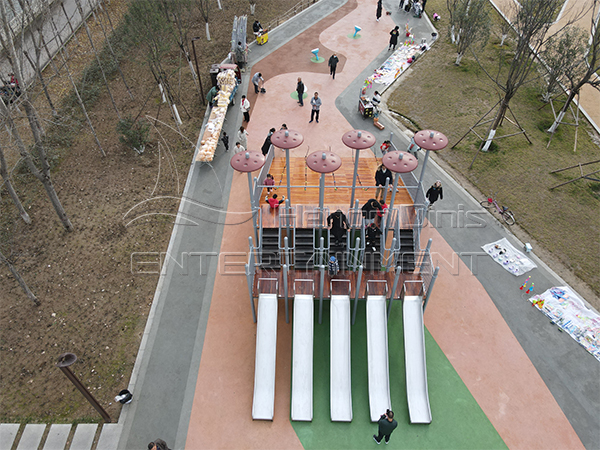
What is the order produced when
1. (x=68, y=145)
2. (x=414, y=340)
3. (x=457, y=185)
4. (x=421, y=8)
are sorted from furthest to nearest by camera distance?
(x=421, y=8) < (x=68, y=145) < (x=457, y=185) < (x=414, y=340)

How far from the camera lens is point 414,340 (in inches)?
523

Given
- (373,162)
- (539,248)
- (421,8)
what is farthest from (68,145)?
(421,8)

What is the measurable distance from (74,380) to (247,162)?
7.95 m

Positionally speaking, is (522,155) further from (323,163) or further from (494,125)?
(323,163)

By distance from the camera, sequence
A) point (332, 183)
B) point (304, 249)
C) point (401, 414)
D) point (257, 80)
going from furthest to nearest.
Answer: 1. point (257, 80)
2. point (332, 183)
3. point (304, 249)
4. point (401, 414)

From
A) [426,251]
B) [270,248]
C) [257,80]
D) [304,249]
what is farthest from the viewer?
[257,80]

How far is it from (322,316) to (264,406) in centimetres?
367

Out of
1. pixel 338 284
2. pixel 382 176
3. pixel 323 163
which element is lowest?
pixel 338 284

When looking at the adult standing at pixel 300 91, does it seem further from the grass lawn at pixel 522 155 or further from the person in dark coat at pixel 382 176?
the person in dark coat at pixel 382 176

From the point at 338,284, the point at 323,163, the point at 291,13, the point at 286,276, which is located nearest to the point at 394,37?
the point at 291,13

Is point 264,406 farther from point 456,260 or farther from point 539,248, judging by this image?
point 539,248

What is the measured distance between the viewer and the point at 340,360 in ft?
42.7

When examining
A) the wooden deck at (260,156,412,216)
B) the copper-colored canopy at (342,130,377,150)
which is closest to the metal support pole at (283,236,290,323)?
the wooden deck at (260,156,412,216)

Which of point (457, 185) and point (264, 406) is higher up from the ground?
point (457, 185)
